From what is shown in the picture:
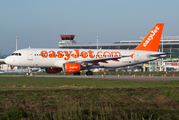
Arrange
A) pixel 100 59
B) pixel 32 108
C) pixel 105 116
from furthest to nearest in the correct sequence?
pixel 100 59, pixel 32 108, pixel 105 116

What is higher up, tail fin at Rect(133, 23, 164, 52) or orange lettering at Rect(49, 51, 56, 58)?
tail fin at Rect(133, 23, 164, 52)

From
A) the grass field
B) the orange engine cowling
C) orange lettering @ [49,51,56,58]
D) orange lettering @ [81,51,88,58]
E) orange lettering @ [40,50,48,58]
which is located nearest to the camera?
the grass field

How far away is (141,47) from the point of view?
164 feet

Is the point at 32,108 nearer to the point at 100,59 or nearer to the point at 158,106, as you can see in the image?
the point at 158,106

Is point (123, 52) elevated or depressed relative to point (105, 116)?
elevated

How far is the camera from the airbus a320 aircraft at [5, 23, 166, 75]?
42.4 metres

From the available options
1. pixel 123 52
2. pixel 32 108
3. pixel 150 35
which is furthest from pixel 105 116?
pixel 150 35

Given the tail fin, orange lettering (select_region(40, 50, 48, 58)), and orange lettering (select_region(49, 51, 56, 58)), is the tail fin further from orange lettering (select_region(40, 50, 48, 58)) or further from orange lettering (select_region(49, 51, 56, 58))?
orange lettering (select_region(40, 50, 48, 58))

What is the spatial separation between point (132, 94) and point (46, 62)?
23951 mm

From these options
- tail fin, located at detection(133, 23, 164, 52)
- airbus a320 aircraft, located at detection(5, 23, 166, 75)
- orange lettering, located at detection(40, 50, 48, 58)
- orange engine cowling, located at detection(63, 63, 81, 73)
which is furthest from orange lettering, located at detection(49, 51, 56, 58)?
tail fin, located at detection(133, 23, 164, 52)

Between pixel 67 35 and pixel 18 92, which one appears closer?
pixel 18 92

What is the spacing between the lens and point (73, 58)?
145 ft

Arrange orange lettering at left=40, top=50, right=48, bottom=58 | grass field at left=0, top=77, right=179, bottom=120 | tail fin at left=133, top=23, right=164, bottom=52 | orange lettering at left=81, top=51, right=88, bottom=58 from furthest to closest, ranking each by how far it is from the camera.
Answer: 1. tail fin at left=133, top=23, right=164, bottom=52
2. orange lettering at left=81, top=51, right=88, bottom=58
3. orange lettering at left=40, top=50, right=48, bottom=58
4. grass field at left=0, top=77, right=179, bottom=120

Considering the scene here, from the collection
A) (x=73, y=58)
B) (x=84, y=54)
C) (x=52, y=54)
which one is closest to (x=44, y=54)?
(x=52, y=54)
